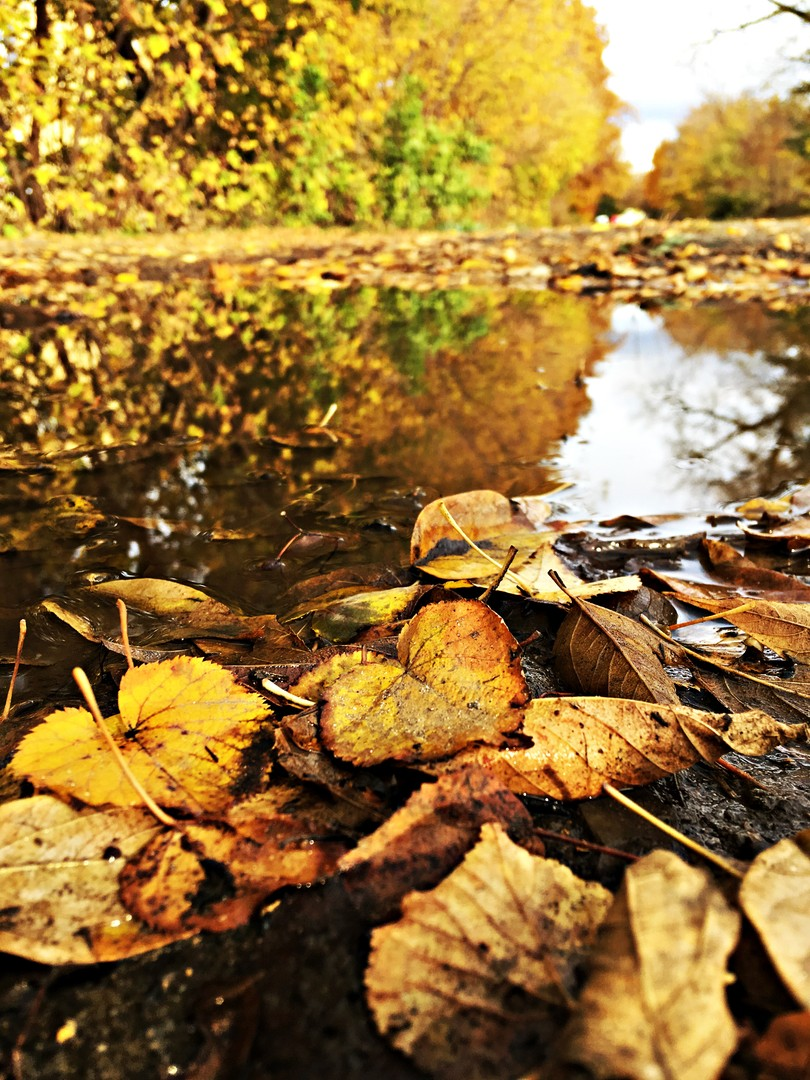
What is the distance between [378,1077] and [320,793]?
0.23 m

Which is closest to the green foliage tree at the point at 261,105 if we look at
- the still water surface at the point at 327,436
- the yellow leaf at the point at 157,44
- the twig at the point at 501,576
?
the yellow leaf at the point at 157,44

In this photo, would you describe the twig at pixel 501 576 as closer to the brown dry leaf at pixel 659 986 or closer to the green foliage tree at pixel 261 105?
the brown dry leaf at pixel 659 986

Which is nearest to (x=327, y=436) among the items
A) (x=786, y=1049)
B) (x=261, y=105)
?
(x=786, y=1049)

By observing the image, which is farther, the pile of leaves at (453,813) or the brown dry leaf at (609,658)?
the brown dry leaf at (609,658)

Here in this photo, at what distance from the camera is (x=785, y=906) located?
18.1 inches

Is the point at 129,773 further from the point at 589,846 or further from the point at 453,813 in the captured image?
the point at 589,846

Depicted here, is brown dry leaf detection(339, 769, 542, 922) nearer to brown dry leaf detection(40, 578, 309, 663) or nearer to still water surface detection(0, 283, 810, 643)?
brown dry leaf detection(40, 578, 309, 663)

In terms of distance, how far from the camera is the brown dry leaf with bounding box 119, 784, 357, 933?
20.3 inches

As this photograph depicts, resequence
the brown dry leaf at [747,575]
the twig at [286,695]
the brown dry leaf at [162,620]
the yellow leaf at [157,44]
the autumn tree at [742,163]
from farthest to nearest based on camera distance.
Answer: the autumn tree at [742,163] < the yellow leaf at [157,44] < the brown dry leaf at [747,575] < the brown dry leaf at [162,620] < the twig at [286,695]

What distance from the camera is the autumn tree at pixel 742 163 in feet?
89.7

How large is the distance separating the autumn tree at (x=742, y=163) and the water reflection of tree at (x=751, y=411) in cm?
2439

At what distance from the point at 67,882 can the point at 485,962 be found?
31cm

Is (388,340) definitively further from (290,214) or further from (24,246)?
(290,214)

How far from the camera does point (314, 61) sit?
10234mm
